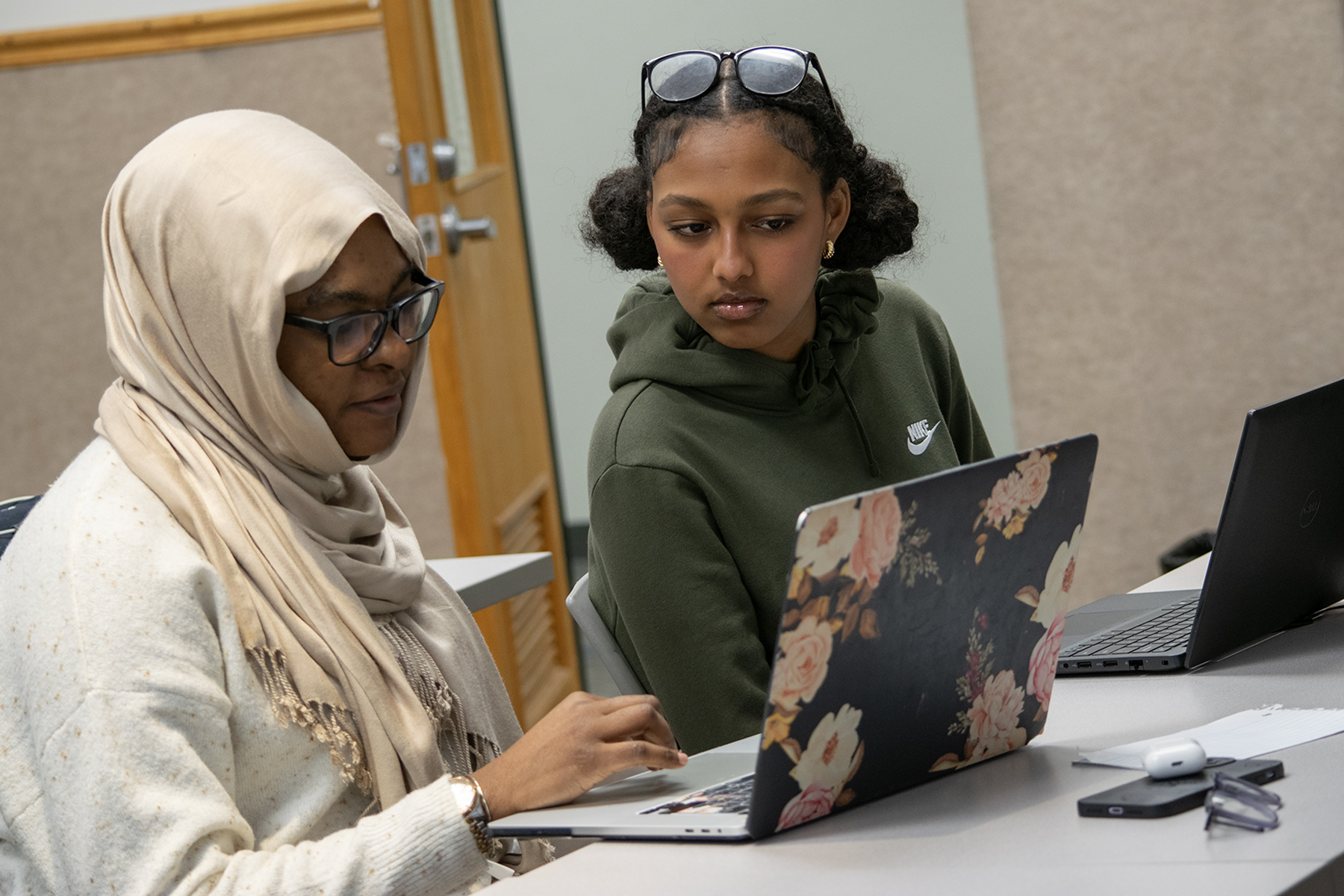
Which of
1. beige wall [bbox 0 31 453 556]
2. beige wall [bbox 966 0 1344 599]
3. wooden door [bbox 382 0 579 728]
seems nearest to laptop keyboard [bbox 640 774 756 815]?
wooden door [bbox 382 0 579 728]

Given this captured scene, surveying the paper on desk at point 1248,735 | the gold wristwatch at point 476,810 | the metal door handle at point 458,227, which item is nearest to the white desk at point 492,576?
the gold wristwatch at point 476,810

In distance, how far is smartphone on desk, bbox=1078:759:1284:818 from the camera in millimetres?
848

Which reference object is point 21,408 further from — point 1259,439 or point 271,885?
point 1259,439

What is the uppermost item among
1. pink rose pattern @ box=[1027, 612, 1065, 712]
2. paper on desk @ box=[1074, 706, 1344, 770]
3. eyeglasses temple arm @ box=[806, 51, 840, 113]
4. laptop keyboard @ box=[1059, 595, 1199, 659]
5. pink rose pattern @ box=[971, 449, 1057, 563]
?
eyeglasses temple arm @ box=[806, 51, 840, 113]

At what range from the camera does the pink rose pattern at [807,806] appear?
34.9 inches

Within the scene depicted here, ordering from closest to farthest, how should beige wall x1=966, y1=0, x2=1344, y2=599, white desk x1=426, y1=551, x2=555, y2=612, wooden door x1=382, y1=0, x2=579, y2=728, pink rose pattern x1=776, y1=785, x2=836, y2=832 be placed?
pink rose pattern x1=776, y1=785, x2=836, y2=832 → white desk x1=426, y1=551, x2=555, y2=612 → wooden door x1=382, y1=0, x2=579, y2=728 → beige wall x1=966, y1=0, x2=1344, y2=599

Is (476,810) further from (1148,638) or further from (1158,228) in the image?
(1158,228)

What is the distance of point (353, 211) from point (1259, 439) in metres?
0.77

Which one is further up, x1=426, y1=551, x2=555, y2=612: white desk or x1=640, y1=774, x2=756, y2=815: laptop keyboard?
x1=640, y1=774, x2=756, y2=815: laptop keyboard

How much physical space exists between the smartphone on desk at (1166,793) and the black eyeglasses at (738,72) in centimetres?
89

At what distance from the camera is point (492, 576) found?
1.84 metres

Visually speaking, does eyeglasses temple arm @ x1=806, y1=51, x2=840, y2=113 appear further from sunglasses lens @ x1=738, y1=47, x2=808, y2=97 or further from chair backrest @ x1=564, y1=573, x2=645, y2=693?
chair backrest @ x1=564, y1=573, x2=645, y2=693

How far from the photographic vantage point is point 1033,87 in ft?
9.59

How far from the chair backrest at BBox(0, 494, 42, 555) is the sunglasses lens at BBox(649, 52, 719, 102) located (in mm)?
782
